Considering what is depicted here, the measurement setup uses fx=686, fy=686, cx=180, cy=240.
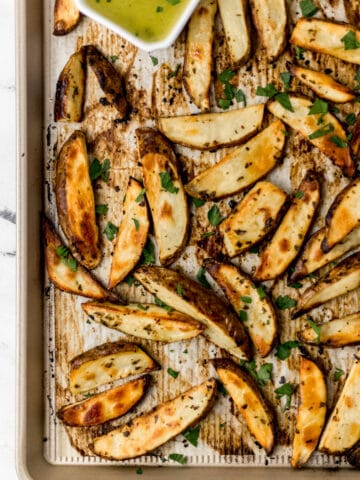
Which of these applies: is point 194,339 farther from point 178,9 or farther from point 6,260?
point 178,9

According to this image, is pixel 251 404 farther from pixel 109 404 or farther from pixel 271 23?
pixel 271 23

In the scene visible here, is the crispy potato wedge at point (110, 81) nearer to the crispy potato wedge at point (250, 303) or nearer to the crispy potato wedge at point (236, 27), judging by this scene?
the crispy potato wedge at point (236, 27)

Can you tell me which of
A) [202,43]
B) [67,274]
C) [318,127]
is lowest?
[67,274]

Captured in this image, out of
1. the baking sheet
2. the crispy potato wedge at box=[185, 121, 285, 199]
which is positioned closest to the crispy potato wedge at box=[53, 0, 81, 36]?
the baking sheet

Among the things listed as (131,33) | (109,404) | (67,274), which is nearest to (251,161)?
(131,33)

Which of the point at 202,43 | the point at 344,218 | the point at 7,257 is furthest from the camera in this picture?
the point at 7,257

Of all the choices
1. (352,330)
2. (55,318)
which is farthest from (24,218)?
(352,330)

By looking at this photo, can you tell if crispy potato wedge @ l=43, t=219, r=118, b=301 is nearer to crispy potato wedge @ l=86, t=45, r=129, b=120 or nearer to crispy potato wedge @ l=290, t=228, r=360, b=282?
crispy potato wedge @ l=86, t=45, r=129, b=120
